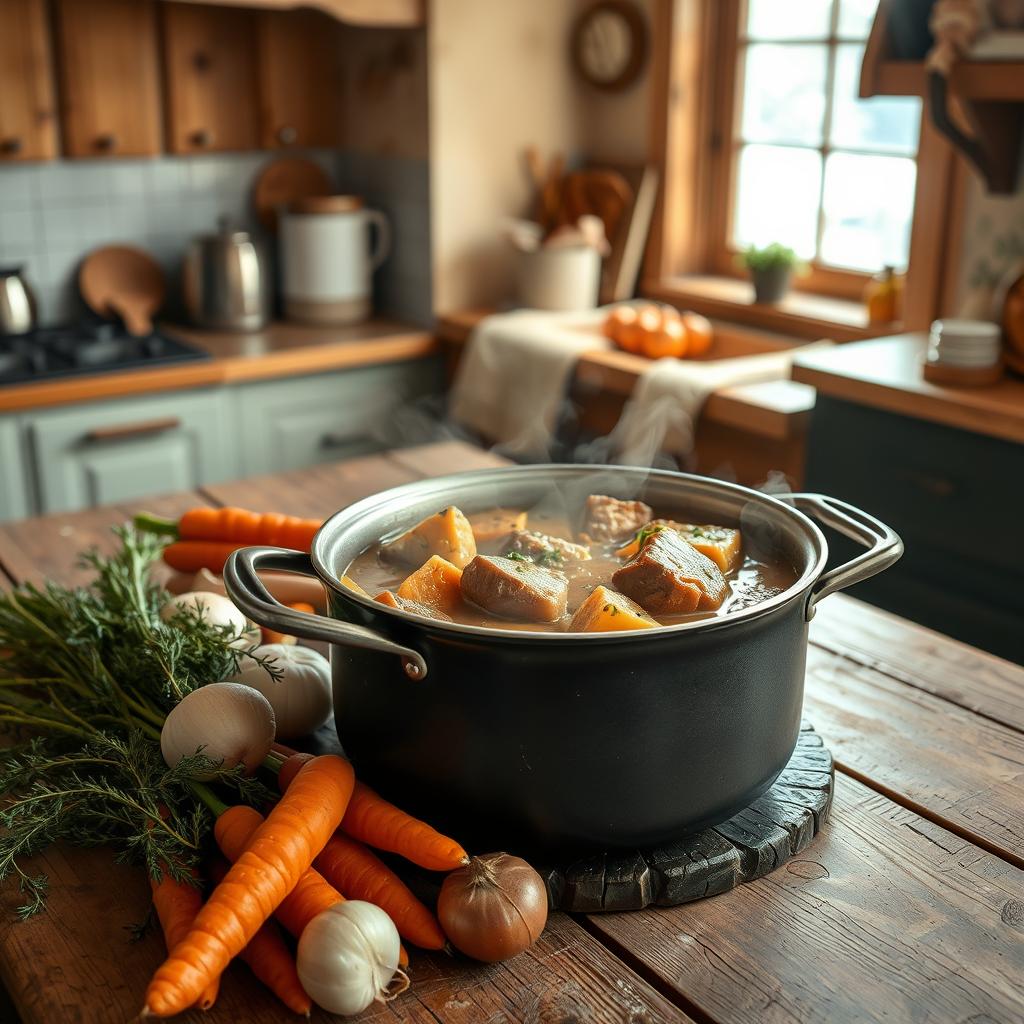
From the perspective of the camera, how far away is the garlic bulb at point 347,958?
2.54 feet

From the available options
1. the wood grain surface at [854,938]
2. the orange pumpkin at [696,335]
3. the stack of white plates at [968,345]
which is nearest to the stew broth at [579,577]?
the wood grain surface at [854,938]

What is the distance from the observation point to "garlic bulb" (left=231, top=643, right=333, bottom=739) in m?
1.08

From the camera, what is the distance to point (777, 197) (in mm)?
3219

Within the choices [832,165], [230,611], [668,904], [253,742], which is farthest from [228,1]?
[668,904]

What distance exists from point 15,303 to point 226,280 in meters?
0.54

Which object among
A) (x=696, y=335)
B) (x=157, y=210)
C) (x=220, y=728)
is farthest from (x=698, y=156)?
(x=220, y=728)

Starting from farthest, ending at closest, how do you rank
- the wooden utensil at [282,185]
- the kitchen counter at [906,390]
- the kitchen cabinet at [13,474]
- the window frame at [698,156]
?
the wooden utensil at [282,185] → the window frame at [698,156] → the kitchen cabinet at [13,474] → the kitchen counter at [906,390]

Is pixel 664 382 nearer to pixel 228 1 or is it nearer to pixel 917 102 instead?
pixel 917 102

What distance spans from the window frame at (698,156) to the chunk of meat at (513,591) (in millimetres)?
2070

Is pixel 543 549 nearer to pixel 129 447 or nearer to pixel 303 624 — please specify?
pixel 303 624

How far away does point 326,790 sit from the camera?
0.91 metres

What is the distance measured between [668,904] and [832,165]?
8.37ft

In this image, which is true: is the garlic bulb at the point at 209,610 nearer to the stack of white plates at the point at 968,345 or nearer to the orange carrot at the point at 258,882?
the orange carrot at the point at 258,882

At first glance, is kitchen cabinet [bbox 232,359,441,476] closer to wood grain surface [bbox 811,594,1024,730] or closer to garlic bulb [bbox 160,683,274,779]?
wood grain surface [bbox 811,594,1024,730]
